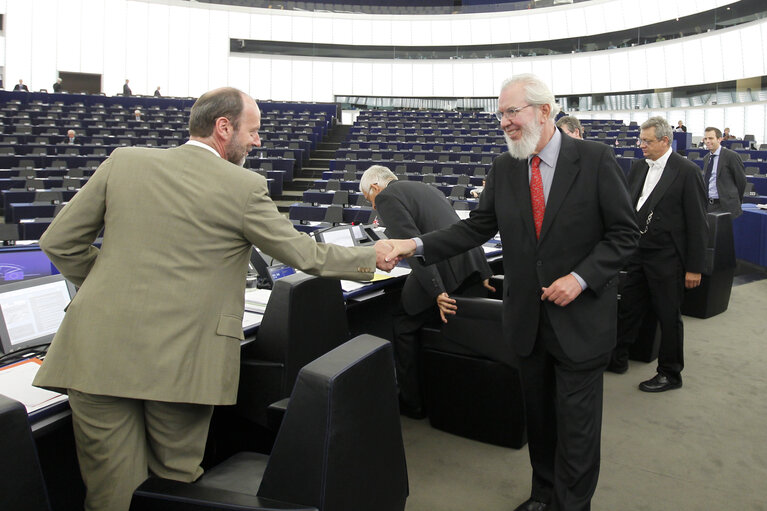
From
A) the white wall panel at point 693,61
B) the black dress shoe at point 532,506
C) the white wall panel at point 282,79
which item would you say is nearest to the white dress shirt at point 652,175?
the black dress shoe at point 532,506

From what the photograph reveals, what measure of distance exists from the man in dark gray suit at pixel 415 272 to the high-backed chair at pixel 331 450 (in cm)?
145

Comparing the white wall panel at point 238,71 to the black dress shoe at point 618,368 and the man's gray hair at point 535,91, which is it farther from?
the man's gray hair at point 535,91

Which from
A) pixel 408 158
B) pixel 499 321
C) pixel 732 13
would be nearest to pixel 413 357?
pixel 499 321

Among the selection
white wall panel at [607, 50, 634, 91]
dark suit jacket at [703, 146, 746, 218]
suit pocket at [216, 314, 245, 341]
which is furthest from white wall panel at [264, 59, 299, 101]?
suit pocket at [216, 314, 245, 341]

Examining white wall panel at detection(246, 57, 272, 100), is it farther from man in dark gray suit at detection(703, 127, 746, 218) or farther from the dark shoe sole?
the dark shoe sole

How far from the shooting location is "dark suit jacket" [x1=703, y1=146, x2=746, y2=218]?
6266 mm

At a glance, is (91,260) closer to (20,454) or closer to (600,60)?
(20,454)

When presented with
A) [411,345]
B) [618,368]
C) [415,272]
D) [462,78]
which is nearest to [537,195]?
[415,272]

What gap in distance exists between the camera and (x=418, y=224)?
287cm

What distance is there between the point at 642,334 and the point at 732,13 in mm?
21263

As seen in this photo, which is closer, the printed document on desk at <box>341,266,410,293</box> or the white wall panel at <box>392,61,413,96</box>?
the printed document on desk at <box>341,266,410,293</box>

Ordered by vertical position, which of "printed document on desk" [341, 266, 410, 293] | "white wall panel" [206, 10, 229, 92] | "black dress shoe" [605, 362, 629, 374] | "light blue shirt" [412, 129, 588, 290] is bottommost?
"black dress shoe" [605, 362, 629, 374]

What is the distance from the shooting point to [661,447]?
2705 mm

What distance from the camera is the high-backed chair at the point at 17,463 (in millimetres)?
939
